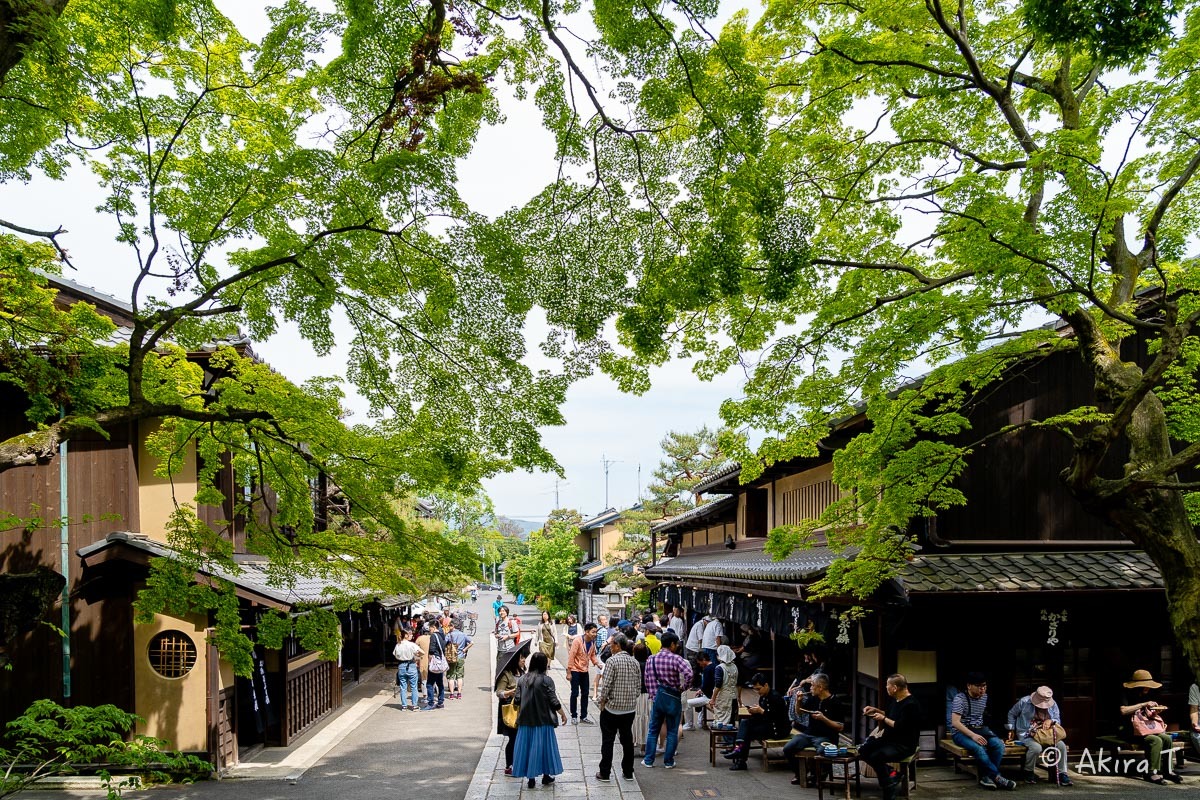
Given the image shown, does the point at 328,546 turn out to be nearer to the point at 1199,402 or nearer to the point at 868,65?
the point at 868,65

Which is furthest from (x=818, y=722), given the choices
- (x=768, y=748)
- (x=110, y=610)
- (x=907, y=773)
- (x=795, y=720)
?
(x=110, y=610)

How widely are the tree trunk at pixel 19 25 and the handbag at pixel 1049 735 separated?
44.1 ft

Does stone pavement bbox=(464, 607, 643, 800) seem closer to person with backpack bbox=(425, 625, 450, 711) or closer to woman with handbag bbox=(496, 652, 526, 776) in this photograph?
woman with handbag bbox=(496, 652, 526, 776)

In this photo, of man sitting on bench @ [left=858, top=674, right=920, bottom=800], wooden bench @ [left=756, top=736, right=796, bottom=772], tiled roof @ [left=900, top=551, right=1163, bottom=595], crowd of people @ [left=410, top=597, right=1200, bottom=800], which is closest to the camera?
man sitting on bench @ [left=858, top=674, right=920, bottom=800]

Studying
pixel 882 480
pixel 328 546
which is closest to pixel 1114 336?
pixel 882 480

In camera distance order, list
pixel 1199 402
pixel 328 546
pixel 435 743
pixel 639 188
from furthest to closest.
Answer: pixel 435 743
pixel 1199 402
pixel 328 546
pixel 639 188

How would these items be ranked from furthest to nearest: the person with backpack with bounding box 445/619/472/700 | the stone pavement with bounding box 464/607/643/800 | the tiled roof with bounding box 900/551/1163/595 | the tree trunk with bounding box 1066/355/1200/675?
the person with backpack with bounding box 445/619/472/700
the tiled roof with bounding box 900/551/1163/595
the stone pavement with bounding box 464/607/643/800
the tree trunk with bounding box 1066/355/1200/675

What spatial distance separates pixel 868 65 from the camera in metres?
10.1

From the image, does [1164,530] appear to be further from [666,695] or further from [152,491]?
[152,491]

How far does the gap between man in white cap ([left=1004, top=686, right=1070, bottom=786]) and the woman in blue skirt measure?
643cm

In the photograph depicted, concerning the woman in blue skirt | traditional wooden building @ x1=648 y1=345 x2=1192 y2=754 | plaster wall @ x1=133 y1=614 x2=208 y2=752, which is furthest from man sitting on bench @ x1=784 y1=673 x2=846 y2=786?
plaster wall @ x1=133 y1=614 x2=208 y2=752

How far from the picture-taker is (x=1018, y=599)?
11.9 metres

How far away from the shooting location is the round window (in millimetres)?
12867

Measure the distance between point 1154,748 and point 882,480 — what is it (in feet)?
19.9
